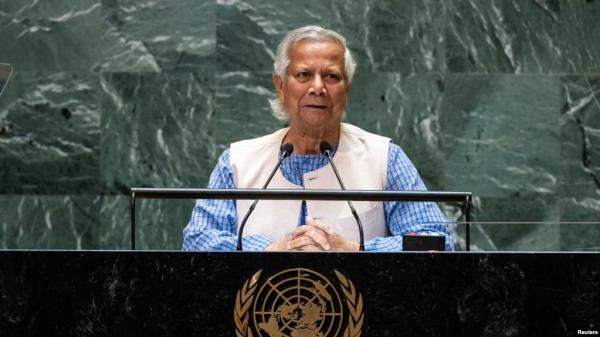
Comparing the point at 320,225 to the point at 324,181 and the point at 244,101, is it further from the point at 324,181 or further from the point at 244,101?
the point at 244,101

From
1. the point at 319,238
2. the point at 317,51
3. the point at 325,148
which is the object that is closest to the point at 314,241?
the point at 319,238

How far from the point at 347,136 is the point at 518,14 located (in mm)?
2049

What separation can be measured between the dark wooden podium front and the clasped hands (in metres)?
0.78

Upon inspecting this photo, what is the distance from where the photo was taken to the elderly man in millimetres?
3582

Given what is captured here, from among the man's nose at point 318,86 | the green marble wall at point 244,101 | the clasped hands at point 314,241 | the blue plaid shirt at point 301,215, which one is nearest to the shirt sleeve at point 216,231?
the blue plaid shirt at point 301,215

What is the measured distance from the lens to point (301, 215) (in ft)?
11.9

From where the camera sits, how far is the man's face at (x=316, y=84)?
3.75m

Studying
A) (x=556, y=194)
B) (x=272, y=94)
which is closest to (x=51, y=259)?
(x=272, y=94)

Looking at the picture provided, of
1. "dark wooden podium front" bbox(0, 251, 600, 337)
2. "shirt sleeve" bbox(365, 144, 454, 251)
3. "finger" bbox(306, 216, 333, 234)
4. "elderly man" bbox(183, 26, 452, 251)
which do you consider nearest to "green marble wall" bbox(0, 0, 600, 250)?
"elderly man" bbox(183, 26, 452, 251)

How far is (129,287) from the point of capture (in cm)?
241

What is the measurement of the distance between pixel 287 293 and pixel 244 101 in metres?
3.18

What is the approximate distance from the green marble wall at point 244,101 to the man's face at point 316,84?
5.63 feet

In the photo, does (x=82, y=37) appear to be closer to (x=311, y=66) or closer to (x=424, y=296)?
(x=311, y=66)

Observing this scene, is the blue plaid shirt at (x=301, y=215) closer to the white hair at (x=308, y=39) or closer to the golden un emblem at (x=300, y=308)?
the white hair at (x=308, y=39)
